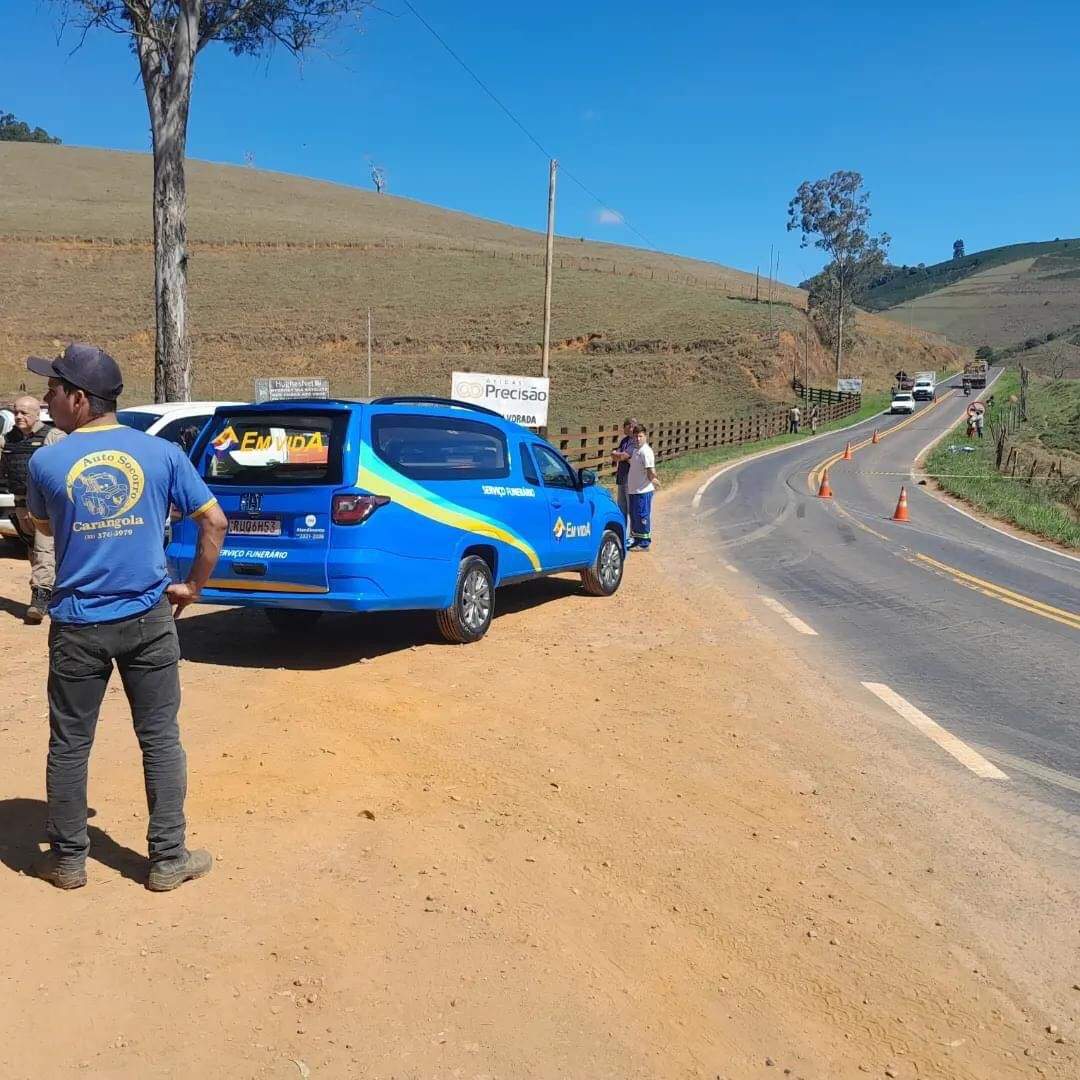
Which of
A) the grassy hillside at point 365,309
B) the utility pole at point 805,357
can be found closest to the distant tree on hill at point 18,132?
the grassy hillside at point 365,309

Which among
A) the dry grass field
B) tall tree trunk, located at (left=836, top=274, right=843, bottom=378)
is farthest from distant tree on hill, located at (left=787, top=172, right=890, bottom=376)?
the dry grass field

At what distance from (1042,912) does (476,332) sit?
66931 millimetres

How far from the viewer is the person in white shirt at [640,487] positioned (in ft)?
46.5

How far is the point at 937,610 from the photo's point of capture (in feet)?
34.7

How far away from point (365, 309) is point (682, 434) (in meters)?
38.7

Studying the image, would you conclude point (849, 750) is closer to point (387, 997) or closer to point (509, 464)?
point (387, 997)

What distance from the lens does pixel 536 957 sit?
11.5ft

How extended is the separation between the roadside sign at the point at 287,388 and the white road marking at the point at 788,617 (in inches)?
450

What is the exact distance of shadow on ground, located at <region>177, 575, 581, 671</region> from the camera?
766cm

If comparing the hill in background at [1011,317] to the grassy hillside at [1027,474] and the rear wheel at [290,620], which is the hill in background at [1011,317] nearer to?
the grassy hillside at [1027,474]

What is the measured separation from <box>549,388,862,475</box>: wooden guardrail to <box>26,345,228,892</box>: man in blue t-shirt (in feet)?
56.9

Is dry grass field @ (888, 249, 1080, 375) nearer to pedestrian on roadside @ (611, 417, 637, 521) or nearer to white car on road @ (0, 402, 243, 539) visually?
pedestrian on roadside @ (611, 417, 637, 521)

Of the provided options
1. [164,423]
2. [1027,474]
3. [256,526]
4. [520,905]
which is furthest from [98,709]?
[1027,474]

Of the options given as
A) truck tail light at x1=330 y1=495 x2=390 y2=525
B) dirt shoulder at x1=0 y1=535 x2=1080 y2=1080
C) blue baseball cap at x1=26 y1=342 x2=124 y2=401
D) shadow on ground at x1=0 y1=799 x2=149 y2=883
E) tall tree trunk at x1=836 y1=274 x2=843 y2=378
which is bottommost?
shadow on ground at x1=0 y1=799 x2=149 y2=883
